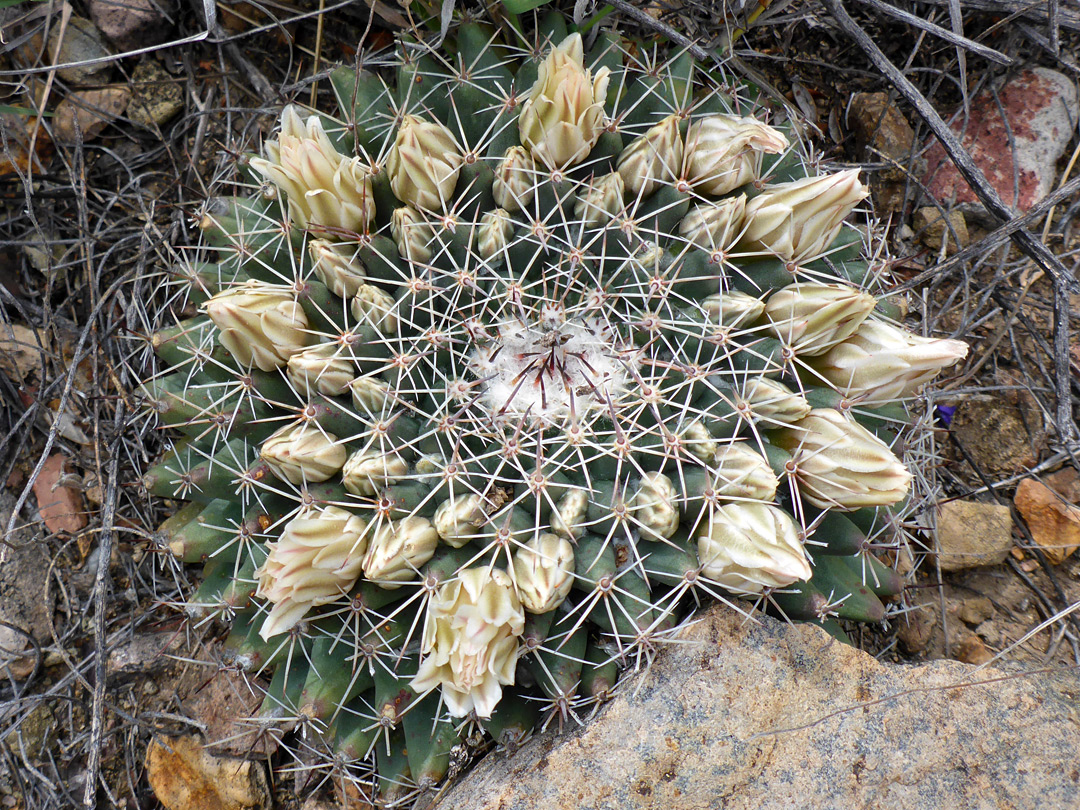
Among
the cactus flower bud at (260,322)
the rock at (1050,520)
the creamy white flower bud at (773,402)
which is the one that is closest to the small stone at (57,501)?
the cactus flower bud at (260,322)

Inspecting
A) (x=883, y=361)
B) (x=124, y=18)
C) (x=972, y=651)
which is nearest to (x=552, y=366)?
(x=883, y=361)

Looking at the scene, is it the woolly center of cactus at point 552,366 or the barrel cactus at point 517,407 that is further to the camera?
the woolly center of cactus at point 552,366

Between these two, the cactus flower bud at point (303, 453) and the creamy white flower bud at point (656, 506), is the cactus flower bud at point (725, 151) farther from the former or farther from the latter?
the cactus flower bud at point (303, 453)

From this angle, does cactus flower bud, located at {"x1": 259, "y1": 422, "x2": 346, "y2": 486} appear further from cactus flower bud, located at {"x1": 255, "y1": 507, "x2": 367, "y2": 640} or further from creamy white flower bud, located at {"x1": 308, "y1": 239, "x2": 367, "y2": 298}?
creamy white flower bud, located at {"x1": 308, "y1": 239, "x2": 367, "y2": 298}

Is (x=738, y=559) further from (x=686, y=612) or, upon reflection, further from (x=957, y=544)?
(x=957, y=544)

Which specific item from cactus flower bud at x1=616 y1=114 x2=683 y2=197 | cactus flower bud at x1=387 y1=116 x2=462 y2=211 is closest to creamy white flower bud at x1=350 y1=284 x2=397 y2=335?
cactus flower bud at x1=387 y1=116 x2=462 y2=211

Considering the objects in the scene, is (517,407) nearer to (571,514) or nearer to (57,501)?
(571,514)

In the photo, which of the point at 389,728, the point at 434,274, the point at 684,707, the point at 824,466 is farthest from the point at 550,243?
the point at 389,728

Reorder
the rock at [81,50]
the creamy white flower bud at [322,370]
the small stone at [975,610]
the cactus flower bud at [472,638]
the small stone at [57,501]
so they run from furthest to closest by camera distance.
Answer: the rock at [81,50], the small stone at [57,501], the small stone at [975,610], the creamy white flower bud at [322,370], the cactus flower bud at [472,638]
